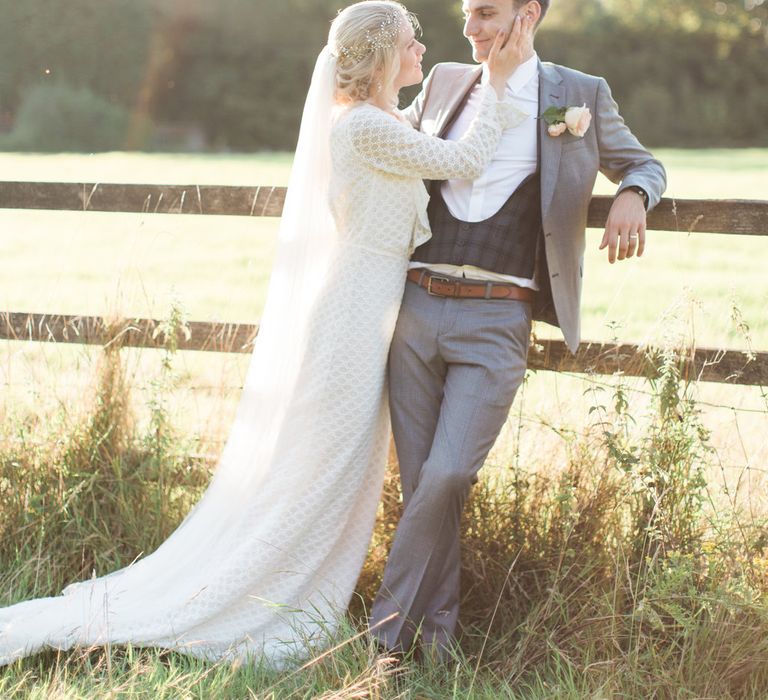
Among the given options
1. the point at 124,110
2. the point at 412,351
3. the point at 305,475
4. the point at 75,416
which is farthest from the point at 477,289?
the point at 124,110

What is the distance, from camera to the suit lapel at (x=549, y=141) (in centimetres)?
360

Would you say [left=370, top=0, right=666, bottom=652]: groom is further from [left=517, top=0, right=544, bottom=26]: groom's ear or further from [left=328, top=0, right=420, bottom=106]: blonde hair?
[left=328, top=0, right=420, bottom=106]: blonde hair

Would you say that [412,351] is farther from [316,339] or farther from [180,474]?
[180,474]

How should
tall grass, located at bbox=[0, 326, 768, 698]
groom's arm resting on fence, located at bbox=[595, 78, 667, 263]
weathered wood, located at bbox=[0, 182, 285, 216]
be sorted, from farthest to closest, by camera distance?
1. weathered wood, located at bbox=[0, 182, 285, 216]
2. groom's arm resting on fence, located at bbox=[595, 78, 667, 263]
3. tall grass, located at bbox=[0, 326, 768, 698]

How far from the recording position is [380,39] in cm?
351

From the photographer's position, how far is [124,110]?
5544 centimetres

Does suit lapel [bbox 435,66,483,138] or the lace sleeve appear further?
suit lapel [bbox 435,66,483,138]

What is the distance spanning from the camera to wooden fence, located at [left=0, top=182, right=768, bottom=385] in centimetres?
382

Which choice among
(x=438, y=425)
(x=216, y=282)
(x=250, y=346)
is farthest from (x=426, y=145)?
(x=216, y=282)

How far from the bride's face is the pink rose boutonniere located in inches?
19.7

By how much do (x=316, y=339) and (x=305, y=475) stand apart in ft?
1.71

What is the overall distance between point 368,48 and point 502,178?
0.68m

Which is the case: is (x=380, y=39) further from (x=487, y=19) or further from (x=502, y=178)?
(x=502, y=178)

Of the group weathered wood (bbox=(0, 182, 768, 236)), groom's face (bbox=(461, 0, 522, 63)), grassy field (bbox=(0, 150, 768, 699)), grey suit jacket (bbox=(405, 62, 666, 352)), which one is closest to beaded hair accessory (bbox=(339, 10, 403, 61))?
groom's face (bbox=(461, 0, 522, 63))
